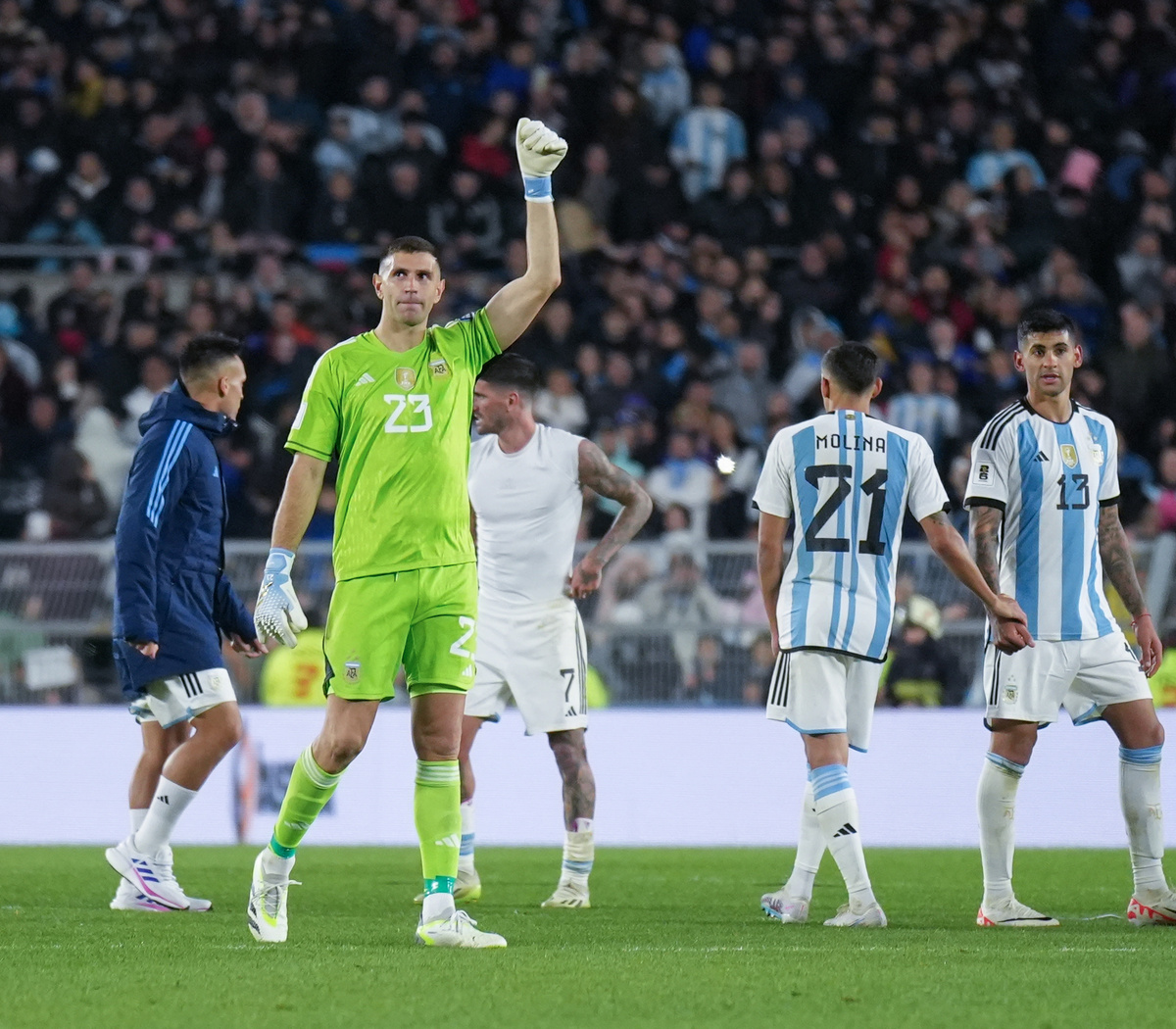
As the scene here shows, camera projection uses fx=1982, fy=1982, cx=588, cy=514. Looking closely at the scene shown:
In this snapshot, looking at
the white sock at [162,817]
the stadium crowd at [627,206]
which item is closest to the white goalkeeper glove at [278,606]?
the white sock at [162,817]

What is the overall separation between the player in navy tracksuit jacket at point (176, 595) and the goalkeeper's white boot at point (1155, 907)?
3.80 meters

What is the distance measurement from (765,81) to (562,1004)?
1666 cm

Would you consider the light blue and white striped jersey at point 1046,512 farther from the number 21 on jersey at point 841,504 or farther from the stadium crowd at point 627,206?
the stadium crowd at point 627,206

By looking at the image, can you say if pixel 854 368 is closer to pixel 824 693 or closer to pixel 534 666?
pixel 824 693

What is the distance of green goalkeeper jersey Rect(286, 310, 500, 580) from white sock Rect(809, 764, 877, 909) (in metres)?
1.90

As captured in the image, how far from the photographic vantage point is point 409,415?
6742mm

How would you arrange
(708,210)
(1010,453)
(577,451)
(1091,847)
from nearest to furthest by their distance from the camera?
(1010,453) < (577,451) < (1091,847) < (708,210)

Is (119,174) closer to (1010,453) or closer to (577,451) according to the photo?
(577,451)

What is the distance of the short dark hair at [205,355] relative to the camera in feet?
28.6

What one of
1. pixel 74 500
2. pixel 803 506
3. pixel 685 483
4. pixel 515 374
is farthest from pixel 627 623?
pixel 803 506

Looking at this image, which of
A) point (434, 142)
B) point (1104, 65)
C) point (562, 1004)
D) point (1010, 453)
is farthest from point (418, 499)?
point (1104, 65)

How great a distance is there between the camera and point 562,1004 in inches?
211

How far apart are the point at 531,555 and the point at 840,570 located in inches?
81.3

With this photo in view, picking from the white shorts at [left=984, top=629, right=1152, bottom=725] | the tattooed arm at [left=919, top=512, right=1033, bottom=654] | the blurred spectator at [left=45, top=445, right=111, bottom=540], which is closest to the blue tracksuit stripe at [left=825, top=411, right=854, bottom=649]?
the tattooed arm at [left=919, top=512, right=1033, bottom=654]
